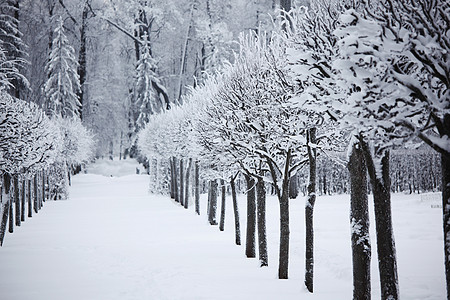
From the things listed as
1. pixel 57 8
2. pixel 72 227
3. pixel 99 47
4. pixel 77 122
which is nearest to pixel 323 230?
pixel 72 227

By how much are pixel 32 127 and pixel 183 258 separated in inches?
352

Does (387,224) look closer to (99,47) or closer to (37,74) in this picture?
(37,74)

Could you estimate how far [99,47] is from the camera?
5209 cm

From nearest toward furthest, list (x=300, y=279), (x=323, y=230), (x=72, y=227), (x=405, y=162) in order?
(x=300, y=279) → (x=323, y=230) → (x=72, y=227) → (x=405, y=162)

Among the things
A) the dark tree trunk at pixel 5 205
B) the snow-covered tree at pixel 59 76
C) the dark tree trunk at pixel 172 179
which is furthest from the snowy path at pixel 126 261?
the snow-covered tree at pixel 59 76

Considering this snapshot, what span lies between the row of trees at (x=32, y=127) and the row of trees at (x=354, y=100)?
688 cm

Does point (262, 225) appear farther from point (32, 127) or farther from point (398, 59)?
point (32, 127)

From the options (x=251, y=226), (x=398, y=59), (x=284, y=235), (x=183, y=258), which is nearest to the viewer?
(x=398, y=59)

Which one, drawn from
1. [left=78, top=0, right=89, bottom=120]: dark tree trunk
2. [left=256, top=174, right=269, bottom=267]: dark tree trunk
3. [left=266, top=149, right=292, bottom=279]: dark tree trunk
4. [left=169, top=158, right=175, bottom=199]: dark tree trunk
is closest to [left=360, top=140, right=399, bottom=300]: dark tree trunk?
[left=266, top=149, right=292, bottom=279]: dark tree trunk

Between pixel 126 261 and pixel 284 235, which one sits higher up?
pixel 284 235

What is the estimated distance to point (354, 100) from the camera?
400 cm

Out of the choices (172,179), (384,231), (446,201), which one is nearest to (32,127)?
(384,231)

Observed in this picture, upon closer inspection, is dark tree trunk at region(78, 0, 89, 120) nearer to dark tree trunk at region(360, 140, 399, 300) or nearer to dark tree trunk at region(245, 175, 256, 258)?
dark tree trunk at region(245, 175, 256, 258)

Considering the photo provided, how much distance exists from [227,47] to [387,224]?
36.7 m
